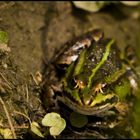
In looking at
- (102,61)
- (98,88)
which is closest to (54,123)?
(98,88)

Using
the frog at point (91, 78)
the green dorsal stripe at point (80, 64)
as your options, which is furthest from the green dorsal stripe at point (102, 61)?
the green dorsal stripe at point (80, 64)

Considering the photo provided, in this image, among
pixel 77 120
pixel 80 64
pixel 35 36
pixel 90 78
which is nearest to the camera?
pixel 90 78

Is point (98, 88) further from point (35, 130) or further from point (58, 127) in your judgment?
point (35, 130)

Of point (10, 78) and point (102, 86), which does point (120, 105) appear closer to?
point (102, 86)

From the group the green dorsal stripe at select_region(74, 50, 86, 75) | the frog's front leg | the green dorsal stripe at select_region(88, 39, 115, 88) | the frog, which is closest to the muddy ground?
the frog's front leg

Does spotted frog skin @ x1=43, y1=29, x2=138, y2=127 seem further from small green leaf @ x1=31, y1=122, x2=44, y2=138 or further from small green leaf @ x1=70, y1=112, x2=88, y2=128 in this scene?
small green leaf @ x1=31, y1=122, x2=44, y2=138

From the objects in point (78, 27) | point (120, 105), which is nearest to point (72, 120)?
point (120, 105)
